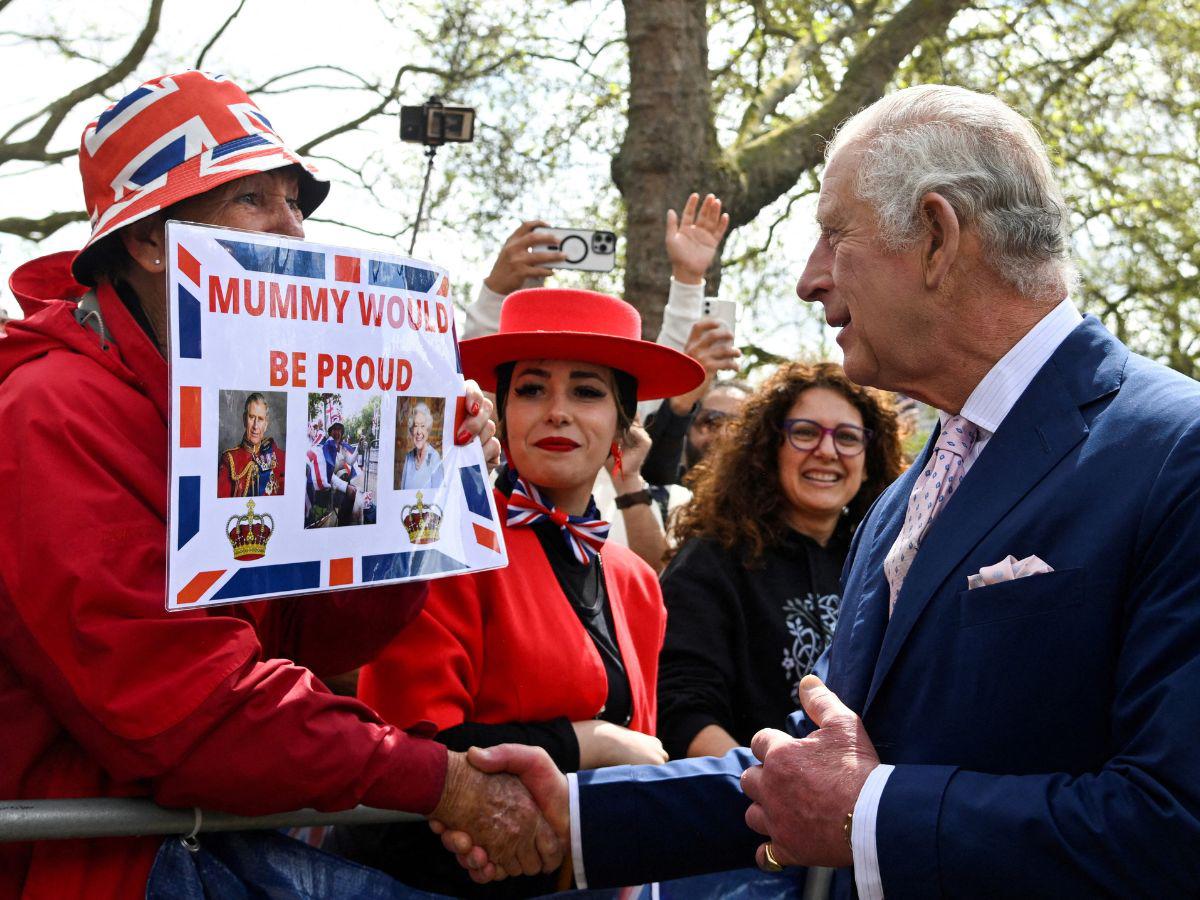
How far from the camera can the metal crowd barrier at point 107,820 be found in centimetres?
192

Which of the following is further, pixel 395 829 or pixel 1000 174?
pixel 395 829

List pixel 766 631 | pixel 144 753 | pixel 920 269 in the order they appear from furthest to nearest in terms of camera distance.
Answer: pixel 766 631 → pixel 920 269 → pixel 144 753

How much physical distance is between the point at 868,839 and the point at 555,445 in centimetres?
155

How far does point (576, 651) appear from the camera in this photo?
9.43 ft

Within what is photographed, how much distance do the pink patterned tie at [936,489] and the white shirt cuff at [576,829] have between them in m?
0.77

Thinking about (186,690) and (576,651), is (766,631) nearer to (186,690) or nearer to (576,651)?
(576,651)

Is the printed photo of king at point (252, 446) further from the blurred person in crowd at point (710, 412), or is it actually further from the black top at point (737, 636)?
Result: the blurred person in crowd at point (710, 412)

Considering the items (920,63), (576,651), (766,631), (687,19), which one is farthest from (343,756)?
(920,63)

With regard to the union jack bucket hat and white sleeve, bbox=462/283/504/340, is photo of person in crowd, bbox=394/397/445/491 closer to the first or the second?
the union jack bucket hat

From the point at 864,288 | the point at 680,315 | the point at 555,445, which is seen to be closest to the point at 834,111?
the point at 680,315

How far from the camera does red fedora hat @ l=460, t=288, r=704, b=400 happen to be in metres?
3.27

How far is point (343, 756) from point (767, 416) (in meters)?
2.59

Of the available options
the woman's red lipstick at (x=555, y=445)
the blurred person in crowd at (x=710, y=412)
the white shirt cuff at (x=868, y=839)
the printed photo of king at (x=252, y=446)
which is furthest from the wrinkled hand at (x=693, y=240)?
the white shirt cuff at (x=868, y=839)

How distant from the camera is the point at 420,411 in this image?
2445 millimetres
